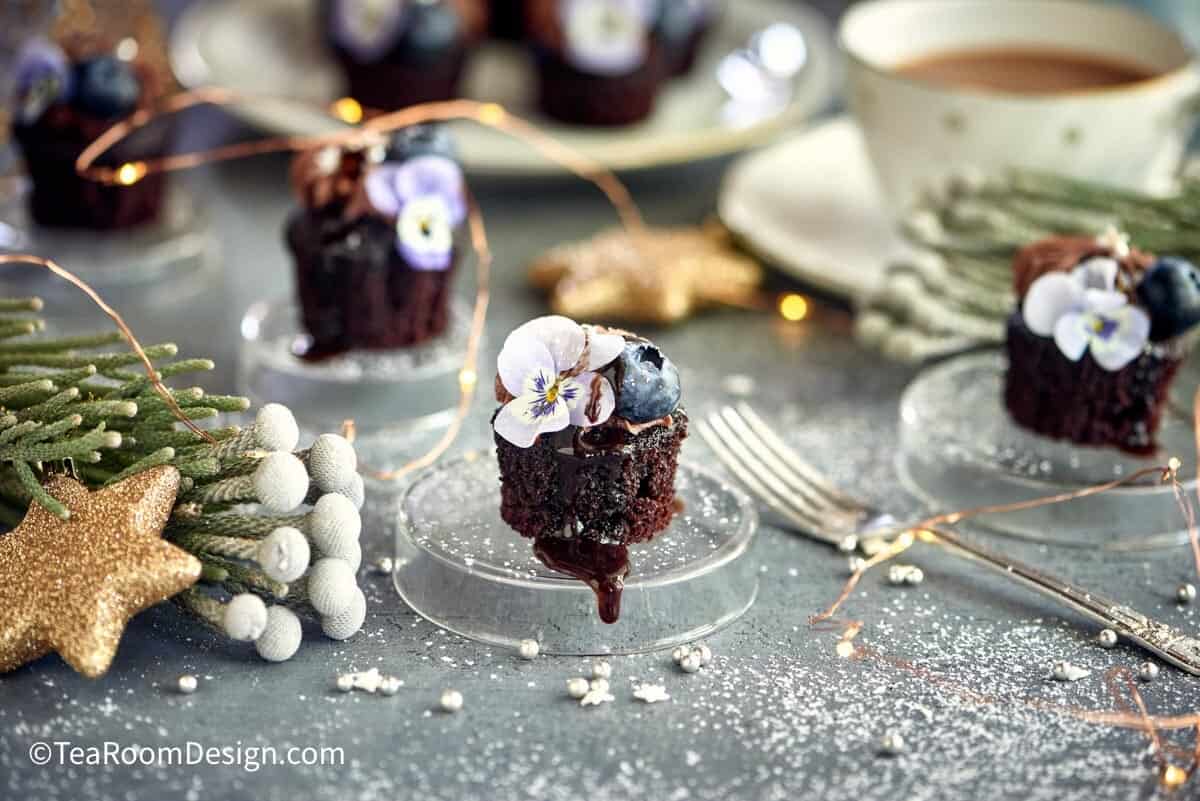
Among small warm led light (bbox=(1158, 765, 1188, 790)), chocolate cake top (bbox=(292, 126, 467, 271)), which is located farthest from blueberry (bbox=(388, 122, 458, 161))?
small warm led light (bbox=(1158, 765, 1188, 790))

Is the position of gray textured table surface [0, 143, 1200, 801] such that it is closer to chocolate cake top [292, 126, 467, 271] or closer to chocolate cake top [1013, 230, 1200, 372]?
chocolate cake top [1013, 230, 1200, 372]

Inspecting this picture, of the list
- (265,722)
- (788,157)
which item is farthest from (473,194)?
(265,722)


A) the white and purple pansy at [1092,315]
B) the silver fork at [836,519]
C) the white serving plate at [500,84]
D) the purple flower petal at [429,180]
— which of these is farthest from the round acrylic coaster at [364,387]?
the white and purple pansy at [1092,315]

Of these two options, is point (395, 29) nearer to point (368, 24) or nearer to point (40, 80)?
point (368, 24)

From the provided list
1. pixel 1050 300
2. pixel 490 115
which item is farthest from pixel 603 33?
pixel 1050 300

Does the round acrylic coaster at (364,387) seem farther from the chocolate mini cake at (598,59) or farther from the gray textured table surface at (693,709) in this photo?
the chocolate mini cake at (598,59)

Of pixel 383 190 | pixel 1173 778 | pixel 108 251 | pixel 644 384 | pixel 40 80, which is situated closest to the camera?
pixel 1173 778
